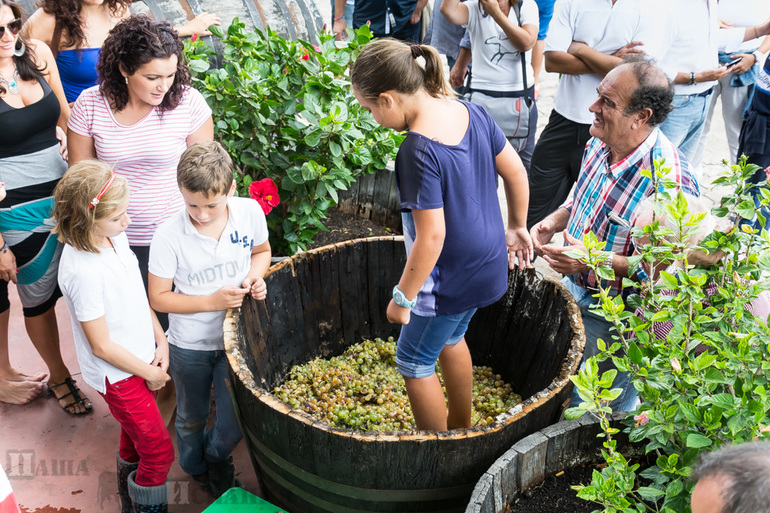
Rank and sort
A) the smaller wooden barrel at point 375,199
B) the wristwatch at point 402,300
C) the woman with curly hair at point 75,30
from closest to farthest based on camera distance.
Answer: the wristwatch at point 402,300 → the woman with curly hair at point 75,30 → the smaller wooden barrel at point 375,199

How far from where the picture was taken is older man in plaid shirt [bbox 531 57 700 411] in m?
2.20

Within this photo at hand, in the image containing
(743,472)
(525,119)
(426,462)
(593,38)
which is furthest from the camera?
(525,119)

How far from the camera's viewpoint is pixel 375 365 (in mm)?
3156

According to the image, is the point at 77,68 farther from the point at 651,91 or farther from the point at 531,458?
the point at 531,458

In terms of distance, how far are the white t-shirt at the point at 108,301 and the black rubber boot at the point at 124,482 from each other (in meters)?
0.42

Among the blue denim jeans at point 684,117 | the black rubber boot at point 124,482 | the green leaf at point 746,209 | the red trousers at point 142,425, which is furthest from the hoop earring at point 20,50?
the blue denim jeans at point 684,117

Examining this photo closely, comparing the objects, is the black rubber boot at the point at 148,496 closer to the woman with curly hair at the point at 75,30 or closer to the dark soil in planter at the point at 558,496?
the dark soil in planter at the point at 558,496

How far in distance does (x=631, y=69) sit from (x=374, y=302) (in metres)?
1.59

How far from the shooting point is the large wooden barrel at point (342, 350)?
6.20ft

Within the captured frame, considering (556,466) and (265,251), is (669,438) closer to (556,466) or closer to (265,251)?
(556,466)

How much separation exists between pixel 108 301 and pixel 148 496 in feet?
2.48

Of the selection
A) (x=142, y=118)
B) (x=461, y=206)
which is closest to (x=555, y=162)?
(x=461, y=206)

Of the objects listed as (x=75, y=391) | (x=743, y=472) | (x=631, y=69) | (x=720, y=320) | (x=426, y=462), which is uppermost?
(x=631, y=69)

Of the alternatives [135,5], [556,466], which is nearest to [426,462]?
[556,466]
